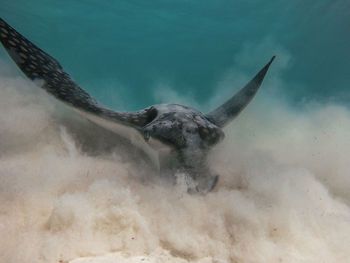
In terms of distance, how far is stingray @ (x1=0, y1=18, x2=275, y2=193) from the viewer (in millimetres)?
2688

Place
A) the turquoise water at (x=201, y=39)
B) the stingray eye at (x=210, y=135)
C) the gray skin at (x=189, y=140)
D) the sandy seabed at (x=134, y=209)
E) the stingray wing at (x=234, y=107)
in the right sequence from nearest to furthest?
the sandy seabed at (x=134, y=209)
the gray skin at (x=189, y=140)
the stingray eye at (x=210, y=135)
the stingray wing at (x=234, y=107)
the turquoise water at (x=201, y=39)

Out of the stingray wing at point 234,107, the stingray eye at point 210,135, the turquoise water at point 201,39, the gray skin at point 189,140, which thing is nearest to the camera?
the gray skin at point 189,140

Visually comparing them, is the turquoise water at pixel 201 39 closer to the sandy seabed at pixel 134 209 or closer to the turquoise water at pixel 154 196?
the turquoise water at pixel 154 196

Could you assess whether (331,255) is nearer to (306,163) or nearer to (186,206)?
(186,206)

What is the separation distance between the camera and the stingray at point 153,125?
8.82 feet

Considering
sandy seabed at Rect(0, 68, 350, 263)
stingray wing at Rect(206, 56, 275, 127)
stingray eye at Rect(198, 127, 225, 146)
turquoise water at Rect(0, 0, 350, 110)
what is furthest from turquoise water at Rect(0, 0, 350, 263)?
turquoise water at Rect(0, 0, 350, 110)

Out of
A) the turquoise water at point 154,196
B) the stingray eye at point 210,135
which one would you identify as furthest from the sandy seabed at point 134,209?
the stingray eye at point 210,135

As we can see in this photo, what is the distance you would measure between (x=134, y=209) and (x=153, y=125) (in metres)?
1.36

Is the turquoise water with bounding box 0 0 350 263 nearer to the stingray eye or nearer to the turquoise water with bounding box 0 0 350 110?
the stingray eye

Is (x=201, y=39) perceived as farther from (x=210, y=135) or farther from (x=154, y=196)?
(x=154, y=196)

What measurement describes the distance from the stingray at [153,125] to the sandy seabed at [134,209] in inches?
10.0

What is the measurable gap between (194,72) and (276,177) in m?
61.8

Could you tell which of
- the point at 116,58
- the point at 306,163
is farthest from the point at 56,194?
the point at 116,58

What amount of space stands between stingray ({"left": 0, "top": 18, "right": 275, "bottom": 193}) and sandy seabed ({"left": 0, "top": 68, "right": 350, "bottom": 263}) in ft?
0.83
